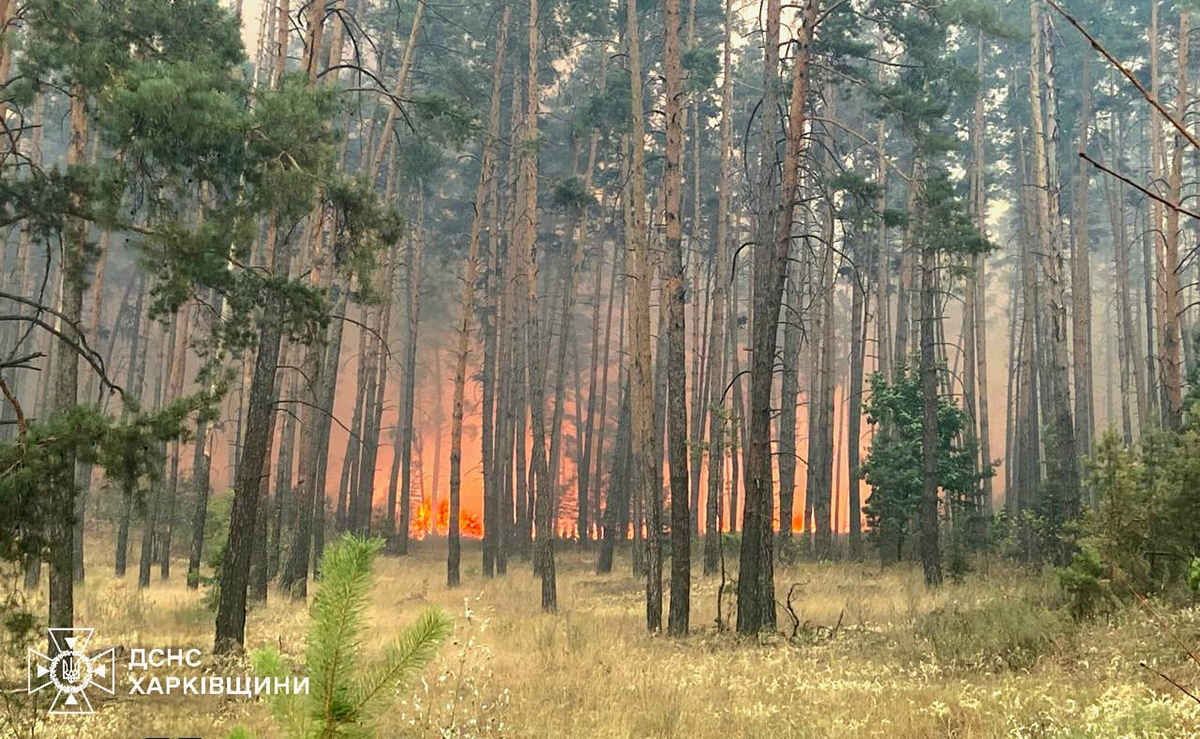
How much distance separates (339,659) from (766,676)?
23.5 ft

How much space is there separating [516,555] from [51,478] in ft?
79.8

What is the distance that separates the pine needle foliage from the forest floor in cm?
128

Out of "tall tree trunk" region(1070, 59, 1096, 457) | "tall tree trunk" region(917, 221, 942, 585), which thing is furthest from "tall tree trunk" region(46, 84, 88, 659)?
"tall tree trunk" region(1070, 59, 1096, 457)

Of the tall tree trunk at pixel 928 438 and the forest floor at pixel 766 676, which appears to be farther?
the tall tree trunk at pixel 928 438

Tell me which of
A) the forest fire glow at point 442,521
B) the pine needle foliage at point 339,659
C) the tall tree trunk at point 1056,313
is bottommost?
the forest fire glow at point 442,521

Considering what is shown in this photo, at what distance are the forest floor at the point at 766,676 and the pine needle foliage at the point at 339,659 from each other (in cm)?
128

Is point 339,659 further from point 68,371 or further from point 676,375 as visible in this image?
point 676,375

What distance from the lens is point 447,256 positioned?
37.3 m

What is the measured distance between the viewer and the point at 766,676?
823 cm

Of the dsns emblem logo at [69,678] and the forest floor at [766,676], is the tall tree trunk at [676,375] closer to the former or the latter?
the forest floor at [766,676]

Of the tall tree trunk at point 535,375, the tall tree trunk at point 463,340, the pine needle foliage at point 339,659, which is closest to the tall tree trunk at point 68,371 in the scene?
the pine needle foliage at point 339,659

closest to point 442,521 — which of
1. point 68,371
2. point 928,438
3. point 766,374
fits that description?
point 928,438

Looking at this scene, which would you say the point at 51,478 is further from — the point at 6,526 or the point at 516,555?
the point at 516,555

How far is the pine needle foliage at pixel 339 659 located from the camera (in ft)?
5.90
